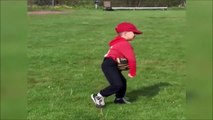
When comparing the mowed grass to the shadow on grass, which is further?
the shadow on grass

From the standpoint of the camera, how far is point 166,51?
456 inches

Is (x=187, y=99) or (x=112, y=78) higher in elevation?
(x=187, y=99)

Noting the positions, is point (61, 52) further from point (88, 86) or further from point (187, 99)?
point (187, 99)

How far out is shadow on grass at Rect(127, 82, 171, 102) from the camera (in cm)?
620

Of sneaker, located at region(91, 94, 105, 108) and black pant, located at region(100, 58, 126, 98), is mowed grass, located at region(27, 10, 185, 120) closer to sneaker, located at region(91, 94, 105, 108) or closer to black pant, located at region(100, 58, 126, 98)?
sneaker, located at region(91, 94, 105, 108)

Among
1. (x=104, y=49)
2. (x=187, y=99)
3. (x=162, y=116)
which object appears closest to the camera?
(x=187, y=99)

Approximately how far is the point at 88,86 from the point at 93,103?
1.26 m

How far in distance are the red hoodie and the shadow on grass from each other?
2.95ft

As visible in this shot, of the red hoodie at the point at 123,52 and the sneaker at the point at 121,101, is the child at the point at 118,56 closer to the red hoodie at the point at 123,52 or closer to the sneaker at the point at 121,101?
the red hoodie at the point at 123,52

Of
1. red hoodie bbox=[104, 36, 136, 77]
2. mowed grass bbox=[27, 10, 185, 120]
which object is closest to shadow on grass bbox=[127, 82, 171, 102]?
mowed grass bbox=[27, 10, 185, 120]

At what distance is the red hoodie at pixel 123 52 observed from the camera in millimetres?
5188

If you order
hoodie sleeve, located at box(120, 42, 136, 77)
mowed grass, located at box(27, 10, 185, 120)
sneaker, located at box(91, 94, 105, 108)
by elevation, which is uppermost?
hoodie sleeve, located at box(120, 42, 136, 77)

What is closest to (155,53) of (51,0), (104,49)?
(104,49)

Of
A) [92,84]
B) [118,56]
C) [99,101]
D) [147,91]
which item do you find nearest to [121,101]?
[99,101]
